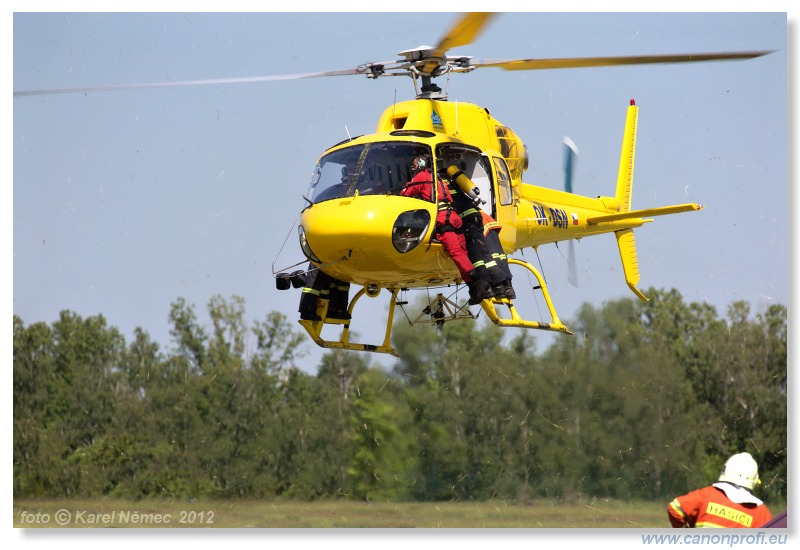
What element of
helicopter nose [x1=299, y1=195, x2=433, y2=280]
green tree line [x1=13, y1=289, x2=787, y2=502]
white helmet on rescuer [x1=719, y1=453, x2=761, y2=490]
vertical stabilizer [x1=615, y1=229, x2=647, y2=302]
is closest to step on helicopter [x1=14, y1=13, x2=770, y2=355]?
helicopter nose [x1=299, y1=195, x2=433, y2=280]

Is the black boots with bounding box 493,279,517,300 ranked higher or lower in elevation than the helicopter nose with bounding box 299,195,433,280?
lower

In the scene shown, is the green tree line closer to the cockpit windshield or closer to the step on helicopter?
the step on helicopter

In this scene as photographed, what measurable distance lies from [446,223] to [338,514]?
20.8ft

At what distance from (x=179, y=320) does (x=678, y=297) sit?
29.2ft

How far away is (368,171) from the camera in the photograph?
1043 cm

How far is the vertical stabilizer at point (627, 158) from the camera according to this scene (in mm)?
14406

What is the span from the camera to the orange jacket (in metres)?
5.88

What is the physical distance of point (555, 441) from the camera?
15664 mm

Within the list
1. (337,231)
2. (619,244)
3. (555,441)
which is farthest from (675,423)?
(337,231)

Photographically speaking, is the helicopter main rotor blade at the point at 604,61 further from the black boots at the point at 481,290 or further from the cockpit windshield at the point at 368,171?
the black boots at the point at 481,290

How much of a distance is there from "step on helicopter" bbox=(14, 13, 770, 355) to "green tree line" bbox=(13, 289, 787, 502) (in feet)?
11.3

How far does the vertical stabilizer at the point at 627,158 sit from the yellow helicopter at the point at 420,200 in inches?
68.7

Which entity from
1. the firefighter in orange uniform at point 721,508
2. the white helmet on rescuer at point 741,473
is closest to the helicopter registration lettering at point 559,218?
the white helmet on rescuer at point 741,473

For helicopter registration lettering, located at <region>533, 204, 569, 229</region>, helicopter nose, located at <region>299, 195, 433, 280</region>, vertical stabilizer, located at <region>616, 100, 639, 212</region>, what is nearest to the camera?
Result: helicopter nose, located at <region>299, 195, 433, 280</region>
